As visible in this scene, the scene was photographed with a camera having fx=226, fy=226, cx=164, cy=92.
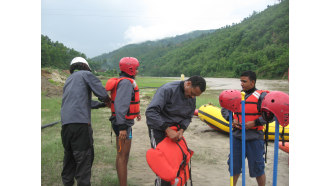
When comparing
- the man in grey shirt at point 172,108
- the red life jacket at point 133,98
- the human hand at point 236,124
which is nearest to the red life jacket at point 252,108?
the human hand at point 236,124

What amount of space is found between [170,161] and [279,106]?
1287mm

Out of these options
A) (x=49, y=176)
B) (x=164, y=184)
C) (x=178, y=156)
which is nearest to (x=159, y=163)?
(x=178, y=156)

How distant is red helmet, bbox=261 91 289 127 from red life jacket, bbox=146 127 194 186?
3.62 ft

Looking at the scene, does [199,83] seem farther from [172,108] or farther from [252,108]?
[252,108]

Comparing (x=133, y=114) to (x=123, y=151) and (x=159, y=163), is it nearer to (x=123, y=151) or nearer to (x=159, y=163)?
(x=123, y=151)

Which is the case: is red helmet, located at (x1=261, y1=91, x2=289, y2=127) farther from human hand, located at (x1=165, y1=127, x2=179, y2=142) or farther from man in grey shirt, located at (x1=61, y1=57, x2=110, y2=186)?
man in grey shirt, located at (x1=61, y1=57, x2=110, y2=186)

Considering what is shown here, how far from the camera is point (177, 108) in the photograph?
2875 mm

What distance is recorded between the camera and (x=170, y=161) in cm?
257

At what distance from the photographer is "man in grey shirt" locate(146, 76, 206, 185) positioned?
2.71m

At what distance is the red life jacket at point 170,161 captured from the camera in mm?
2496

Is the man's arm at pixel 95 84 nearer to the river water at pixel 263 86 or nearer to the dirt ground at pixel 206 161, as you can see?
the dirt ground at pixel 206 161

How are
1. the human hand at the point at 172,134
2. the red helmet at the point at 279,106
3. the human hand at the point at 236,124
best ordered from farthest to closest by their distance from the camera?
the human hand at the point at 236,124 < the human hand at the point at 172,134 < the red helmet at the point at 279,106

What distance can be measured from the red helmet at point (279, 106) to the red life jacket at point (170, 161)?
110 cm

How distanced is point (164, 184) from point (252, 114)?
1.51 metres
